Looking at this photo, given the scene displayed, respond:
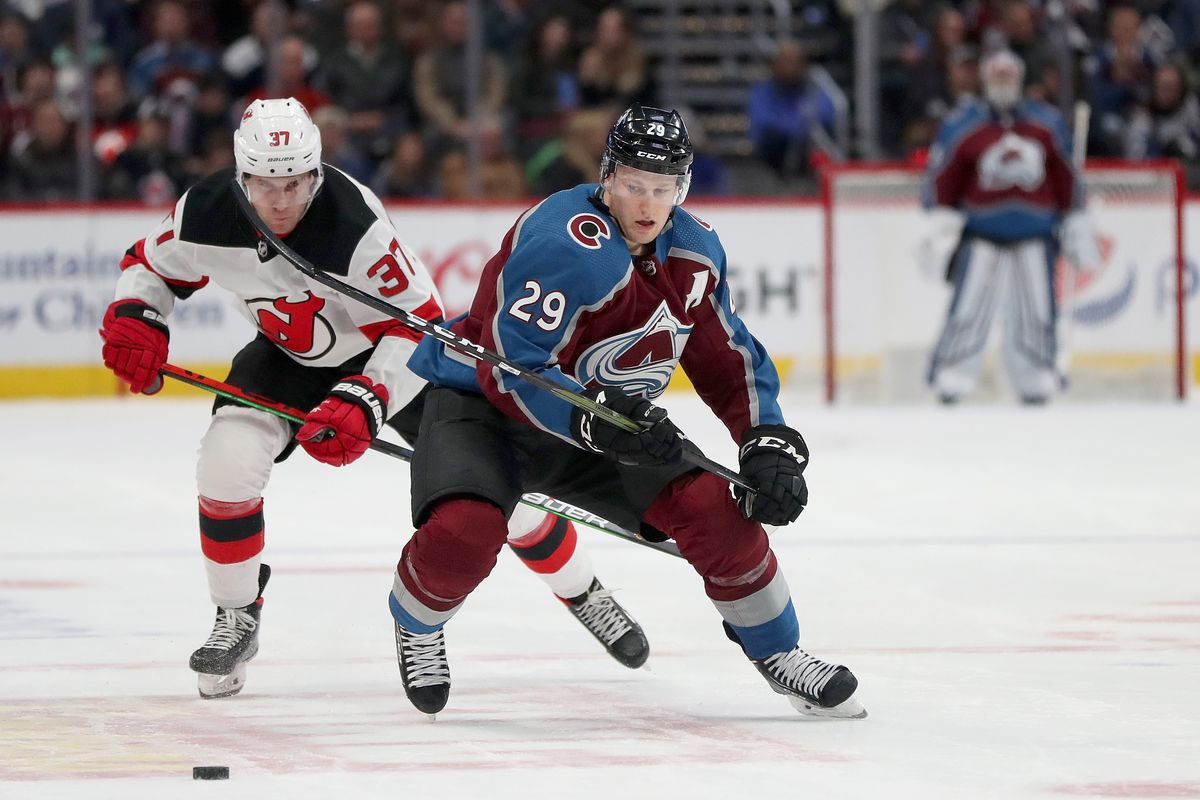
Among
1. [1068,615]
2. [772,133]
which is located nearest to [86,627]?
[1068,615]

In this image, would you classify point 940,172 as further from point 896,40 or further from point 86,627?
point 86,627

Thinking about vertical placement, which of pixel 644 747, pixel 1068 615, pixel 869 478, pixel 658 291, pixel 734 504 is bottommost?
pixel 869 478

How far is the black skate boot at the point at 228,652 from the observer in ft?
10.4

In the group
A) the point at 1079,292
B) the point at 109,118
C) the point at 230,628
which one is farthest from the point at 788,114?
the point at 230,628

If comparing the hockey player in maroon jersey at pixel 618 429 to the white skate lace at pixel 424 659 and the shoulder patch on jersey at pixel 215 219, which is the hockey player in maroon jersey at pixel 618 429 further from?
the shoulder patch on jersey at pixel 215 219

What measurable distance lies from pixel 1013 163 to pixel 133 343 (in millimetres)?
5678

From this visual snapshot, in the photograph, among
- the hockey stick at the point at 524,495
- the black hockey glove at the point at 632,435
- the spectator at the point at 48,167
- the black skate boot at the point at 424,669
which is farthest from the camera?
the spectator at the point at 48,167

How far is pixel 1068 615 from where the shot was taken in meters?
3.83

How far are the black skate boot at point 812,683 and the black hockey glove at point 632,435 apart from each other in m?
0.35

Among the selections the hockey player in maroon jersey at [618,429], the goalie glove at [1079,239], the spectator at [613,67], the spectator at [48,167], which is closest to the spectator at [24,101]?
the spectator at [48,167]

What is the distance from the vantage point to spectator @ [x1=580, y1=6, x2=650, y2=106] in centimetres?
947

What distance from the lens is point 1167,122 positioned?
945cm

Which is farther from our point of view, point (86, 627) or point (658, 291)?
point (86, 627)

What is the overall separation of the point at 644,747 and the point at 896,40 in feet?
24.0
